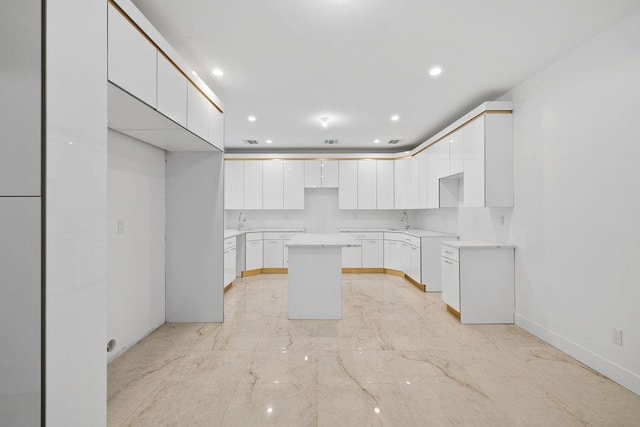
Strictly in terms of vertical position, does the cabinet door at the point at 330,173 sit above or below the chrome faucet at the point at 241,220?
above

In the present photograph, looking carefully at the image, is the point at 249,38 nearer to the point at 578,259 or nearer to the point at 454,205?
the point at 578,259

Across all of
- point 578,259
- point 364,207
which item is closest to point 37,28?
point 578,259

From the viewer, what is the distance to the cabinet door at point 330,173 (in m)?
6.38

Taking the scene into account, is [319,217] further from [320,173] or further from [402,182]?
[402,182]

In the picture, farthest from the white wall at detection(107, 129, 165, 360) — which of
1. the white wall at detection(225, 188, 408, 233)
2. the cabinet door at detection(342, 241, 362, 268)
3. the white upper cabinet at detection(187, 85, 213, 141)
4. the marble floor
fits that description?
the cabinet door at detection(342, 241, 362, 268)

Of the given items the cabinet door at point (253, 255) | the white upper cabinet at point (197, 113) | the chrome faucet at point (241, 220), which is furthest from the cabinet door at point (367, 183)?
the white upper cabinet at point (197, 113)

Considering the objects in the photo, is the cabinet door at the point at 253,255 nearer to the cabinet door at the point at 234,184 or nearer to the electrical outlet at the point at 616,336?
the cabinet door at the point at 234,184

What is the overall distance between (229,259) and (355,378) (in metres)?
3.14

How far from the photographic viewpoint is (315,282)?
3.62 meters

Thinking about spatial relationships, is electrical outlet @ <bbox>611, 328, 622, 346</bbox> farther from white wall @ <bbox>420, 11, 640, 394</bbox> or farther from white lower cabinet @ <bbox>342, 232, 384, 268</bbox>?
white lower cabinet @ <bbox>342, 232, 384, 268</bbox>

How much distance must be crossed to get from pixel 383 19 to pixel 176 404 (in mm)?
3141

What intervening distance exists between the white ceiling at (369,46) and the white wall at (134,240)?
3.66 ft

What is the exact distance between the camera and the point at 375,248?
6281 millimetres

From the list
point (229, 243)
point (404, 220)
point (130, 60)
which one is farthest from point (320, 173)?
point (130, 60)
